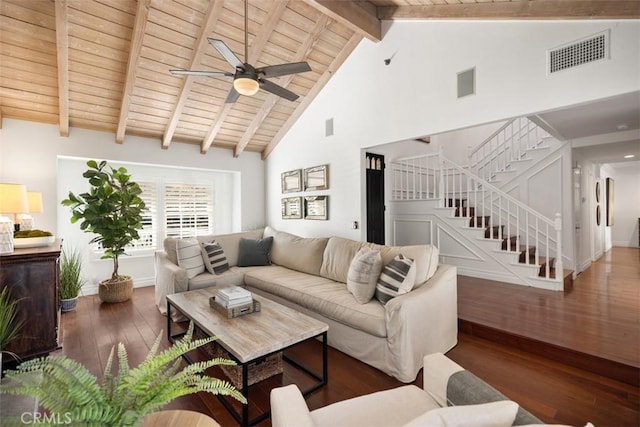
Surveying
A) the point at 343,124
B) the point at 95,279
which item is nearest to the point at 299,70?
the point at 343,124

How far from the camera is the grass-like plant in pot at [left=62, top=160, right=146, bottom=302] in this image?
401cm

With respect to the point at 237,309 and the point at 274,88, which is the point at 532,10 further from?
the point at 237,309

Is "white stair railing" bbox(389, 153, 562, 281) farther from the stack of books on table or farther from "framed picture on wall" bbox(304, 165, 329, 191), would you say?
the stack of books on table

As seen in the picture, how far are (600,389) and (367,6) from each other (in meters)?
4.58

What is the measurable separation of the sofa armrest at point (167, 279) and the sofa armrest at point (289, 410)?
8.96 feet

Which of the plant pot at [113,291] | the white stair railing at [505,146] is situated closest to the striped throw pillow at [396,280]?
the plant pot at [113,291]

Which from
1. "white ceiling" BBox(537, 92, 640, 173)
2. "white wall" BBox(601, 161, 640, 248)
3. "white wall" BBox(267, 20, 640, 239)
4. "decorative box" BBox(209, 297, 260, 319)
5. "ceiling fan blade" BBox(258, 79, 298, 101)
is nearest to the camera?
"decorative box" BBox(209, 297, 260, 319)

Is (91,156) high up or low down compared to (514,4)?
down

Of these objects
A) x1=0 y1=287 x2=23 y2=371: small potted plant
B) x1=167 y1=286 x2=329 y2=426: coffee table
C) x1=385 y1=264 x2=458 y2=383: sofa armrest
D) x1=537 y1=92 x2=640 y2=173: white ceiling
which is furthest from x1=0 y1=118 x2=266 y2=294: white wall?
x1=537 y1=92 x2=640 y2=173: white ceiling

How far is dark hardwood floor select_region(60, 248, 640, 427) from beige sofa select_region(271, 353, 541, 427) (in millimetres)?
847

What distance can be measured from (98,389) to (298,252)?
3.19 metres

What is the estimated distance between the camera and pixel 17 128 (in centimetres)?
395

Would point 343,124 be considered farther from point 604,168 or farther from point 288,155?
point 604,168

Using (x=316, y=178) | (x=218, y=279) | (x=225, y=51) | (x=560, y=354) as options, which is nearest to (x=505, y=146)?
(x=316, y=178)
